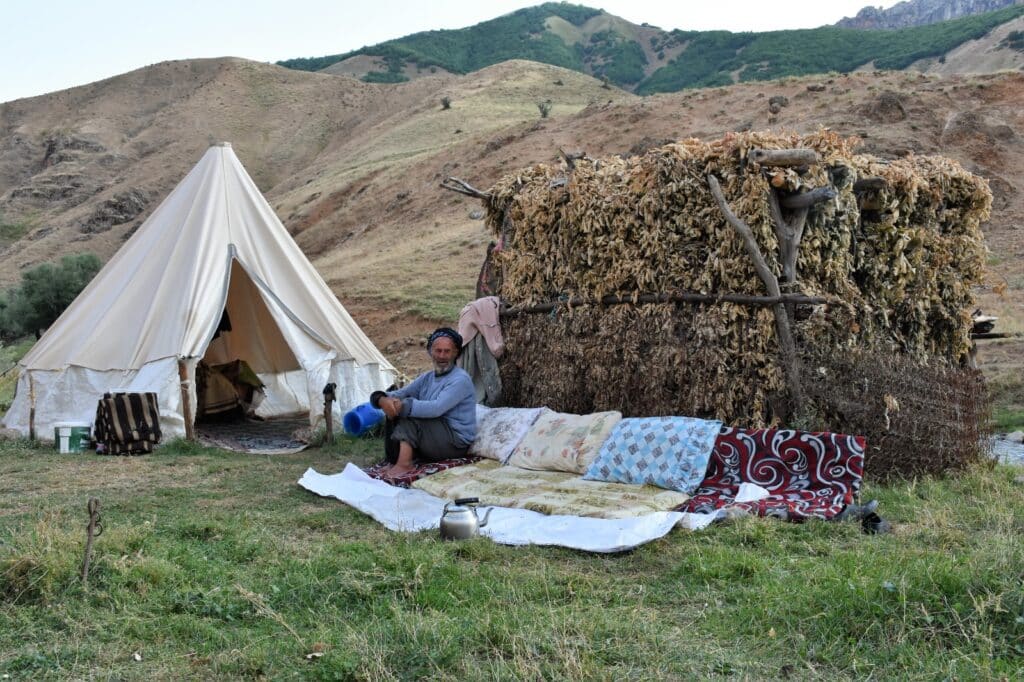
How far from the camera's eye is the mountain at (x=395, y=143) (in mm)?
18312

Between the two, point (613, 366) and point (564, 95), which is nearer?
point (613, 366)

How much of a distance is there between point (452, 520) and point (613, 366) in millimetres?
2342

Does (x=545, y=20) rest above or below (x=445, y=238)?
above

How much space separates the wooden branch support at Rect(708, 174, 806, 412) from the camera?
18.0 feet

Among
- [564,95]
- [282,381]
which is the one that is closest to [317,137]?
[564,95]

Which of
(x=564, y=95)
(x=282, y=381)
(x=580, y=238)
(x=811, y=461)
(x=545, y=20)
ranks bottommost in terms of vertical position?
(x=282, y=381)

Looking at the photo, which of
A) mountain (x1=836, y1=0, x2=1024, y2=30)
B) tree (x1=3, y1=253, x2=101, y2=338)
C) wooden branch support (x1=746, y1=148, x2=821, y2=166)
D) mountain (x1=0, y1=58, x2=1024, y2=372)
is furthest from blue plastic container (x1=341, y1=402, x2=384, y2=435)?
mountain (x1=836, y1=0, x2=1024, y2=30)

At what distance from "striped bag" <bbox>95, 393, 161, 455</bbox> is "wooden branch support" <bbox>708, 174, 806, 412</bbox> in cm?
488

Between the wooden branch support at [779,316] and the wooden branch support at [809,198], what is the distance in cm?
31

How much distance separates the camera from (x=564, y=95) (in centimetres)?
4016

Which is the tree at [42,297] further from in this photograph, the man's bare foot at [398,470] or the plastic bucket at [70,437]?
the man's bare foot at [398,470]

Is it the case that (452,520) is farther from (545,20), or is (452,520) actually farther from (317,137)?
(545,20)

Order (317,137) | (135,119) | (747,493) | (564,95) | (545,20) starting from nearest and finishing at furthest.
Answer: (747,493), (564,95), (317,137), (135,119), (545,20)

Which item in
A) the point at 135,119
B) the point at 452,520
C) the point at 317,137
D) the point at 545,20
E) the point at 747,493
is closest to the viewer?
the point at 452,520
